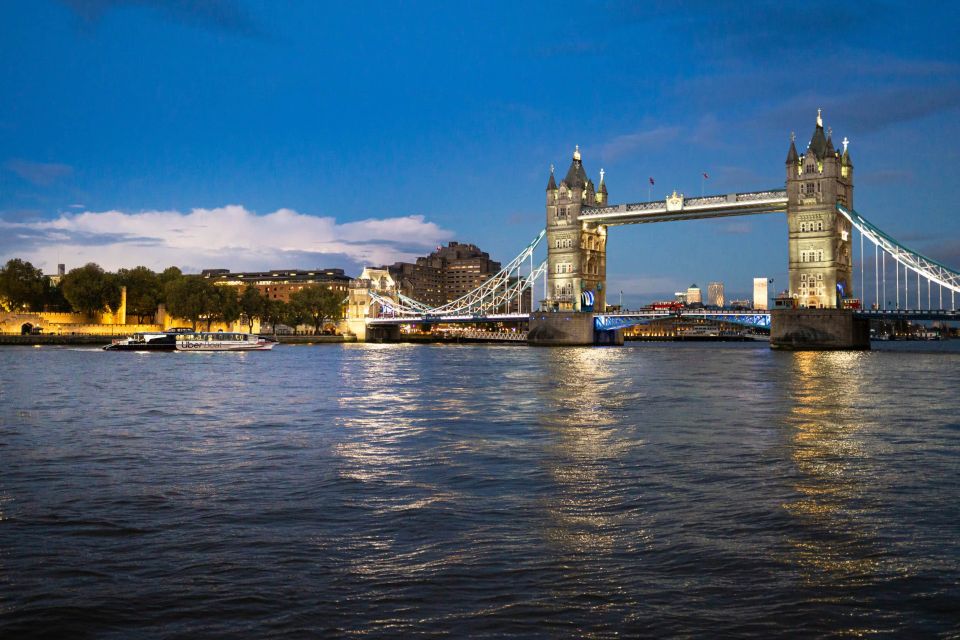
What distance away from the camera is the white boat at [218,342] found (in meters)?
80.6

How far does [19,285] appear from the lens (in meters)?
103

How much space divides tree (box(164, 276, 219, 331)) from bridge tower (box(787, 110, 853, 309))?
6438 cm

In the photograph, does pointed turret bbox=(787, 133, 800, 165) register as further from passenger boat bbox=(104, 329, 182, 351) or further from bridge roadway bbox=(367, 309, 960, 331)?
passenger boat bbox=(104, 329, 182, 351)

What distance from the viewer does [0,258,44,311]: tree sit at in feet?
336

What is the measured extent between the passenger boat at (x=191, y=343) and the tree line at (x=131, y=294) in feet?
65.5

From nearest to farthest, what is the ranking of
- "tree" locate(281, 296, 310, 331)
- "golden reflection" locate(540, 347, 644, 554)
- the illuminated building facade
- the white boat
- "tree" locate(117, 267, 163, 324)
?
"golden reflection" locate(540, 347, 644, 554), the white boat, "tree" locate(117, 267, 163, 324), "tree" locate(281, 296, 310, 331), the illuminated building facade

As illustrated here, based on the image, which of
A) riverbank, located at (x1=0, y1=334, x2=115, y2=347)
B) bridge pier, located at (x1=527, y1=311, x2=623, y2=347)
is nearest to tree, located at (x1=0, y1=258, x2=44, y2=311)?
riverbank, located at (x1=0, y1=334, x2=115, y2=347)

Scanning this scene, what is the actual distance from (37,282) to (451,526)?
110063mm

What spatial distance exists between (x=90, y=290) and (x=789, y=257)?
75.5 m

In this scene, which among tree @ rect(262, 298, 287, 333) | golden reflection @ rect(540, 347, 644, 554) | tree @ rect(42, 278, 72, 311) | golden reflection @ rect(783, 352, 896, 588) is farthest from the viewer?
tree @ rect(262, 298, 287, 333)

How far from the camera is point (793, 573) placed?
7.84 meters

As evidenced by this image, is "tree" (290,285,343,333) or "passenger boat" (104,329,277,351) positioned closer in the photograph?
"passenger boat" (104,329,277,351)

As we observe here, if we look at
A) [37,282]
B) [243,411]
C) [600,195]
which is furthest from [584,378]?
[37,282]

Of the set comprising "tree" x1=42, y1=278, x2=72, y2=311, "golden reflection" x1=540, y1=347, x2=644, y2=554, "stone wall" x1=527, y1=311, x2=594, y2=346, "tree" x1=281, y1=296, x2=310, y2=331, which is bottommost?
"golden reflection" x1=540, y1=347, x2=644, y2=554
